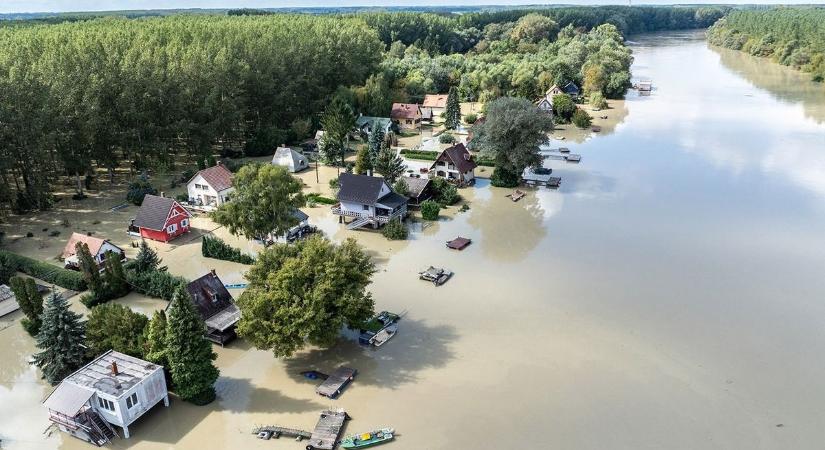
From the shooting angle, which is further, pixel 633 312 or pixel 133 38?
pixel 133 38

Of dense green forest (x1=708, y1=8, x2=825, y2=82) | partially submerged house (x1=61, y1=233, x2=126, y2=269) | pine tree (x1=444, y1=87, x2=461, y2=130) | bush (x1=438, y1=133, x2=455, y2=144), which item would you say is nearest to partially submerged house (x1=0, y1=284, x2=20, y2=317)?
partially submerged house (x1=61, y1=233, x2=126, y2=269)

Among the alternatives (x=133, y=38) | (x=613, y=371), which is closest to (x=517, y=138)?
(x=613, y=371)

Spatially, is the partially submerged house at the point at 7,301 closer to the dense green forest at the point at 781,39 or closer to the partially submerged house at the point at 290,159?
the partially submerged house at the point at 290,159

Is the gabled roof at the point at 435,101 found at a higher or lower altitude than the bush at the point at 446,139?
higher

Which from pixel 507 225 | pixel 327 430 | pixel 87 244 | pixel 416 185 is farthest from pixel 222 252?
pixel 507 225

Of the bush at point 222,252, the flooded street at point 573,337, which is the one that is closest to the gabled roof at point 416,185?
the flooded street at point 573,337

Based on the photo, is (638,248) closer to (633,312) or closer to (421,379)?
(633,312)

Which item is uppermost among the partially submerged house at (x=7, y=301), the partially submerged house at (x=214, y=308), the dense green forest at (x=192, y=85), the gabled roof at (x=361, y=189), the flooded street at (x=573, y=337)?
the dense green forest at (x=192, y=85)
